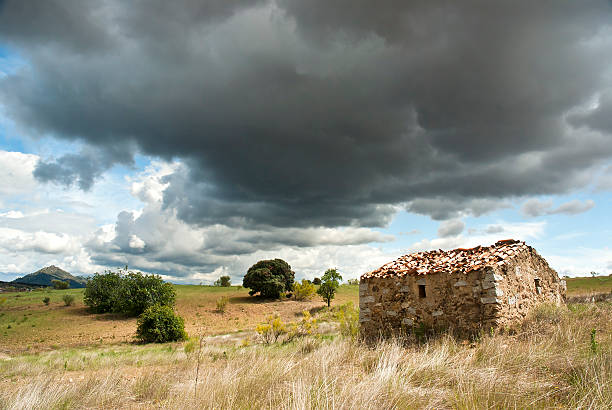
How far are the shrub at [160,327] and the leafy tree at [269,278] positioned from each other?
13721 millimetres

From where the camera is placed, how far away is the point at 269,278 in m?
33.5

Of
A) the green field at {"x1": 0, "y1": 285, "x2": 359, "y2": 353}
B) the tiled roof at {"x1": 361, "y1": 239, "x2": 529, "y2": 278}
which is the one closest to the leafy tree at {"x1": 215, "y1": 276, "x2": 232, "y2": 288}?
the green field at {"x1": 0, "y1": 285, "x2": 359, "y2": 353}

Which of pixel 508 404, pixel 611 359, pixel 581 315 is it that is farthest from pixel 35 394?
pixel 581 315

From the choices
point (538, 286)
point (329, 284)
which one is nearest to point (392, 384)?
point (538, 286)

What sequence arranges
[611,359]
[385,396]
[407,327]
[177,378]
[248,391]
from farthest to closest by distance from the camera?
[407,327] → [177,378] → [611,359] → [248,391] → [385,396]

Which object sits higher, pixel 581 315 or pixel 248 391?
pixel 581 315

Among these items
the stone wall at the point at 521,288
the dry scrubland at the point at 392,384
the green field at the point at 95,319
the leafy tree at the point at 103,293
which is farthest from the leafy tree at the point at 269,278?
the dry scrubland at the point at 392,384

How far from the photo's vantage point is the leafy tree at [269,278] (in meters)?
33.1

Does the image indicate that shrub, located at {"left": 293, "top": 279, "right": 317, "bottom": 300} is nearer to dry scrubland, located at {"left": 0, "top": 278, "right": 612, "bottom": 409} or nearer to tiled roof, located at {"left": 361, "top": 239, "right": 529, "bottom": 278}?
tiled roof, located at {"left": 361, "top": 239, "right": 529, "bottom": 278}

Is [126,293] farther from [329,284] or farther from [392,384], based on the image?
[392,384]

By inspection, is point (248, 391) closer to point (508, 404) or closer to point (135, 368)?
point (508, 404)

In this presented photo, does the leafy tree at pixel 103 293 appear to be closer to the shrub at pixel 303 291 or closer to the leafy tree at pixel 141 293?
the leafy tree at pixel 141 293

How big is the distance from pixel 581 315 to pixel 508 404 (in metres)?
6.89

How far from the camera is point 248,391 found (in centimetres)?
461
